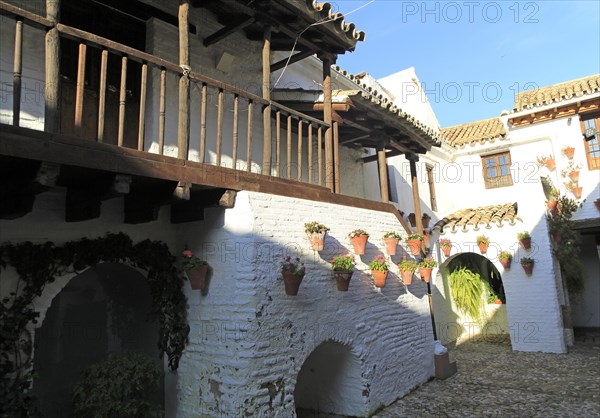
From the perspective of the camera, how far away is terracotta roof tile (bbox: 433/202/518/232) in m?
10.9

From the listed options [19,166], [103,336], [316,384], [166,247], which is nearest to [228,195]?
[166,247]

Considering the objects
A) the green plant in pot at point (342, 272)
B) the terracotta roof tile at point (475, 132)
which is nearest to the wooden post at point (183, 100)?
the green plant in pot at point (342, 272)

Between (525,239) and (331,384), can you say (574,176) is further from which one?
(331,384)

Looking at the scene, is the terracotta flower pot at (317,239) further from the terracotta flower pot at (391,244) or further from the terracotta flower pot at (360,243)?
the terracotta flower pot at (391,244)

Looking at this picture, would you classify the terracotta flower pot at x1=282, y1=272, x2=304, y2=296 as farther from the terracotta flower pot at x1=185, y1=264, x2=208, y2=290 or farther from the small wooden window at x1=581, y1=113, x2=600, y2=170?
the small wooden window at x1=581, y1=113, x2=600, y2=170

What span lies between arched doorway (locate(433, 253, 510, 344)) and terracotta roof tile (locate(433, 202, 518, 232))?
103 centimetres

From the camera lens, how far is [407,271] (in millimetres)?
7180

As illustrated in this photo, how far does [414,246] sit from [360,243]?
2097 mm

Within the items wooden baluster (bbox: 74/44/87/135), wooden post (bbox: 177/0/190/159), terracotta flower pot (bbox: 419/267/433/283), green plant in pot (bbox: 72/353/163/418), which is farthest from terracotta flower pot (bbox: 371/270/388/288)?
wooden baluster (bbox: 74/44/87/135)

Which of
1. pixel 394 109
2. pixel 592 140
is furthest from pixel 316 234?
pixel 592 140

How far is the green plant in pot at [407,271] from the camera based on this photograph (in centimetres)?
719

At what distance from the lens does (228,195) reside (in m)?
4.74

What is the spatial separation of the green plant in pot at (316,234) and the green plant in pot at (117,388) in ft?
7.89

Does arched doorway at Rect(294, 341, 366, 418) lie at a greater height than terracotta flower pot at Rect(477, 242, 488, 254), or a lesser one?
lesser
